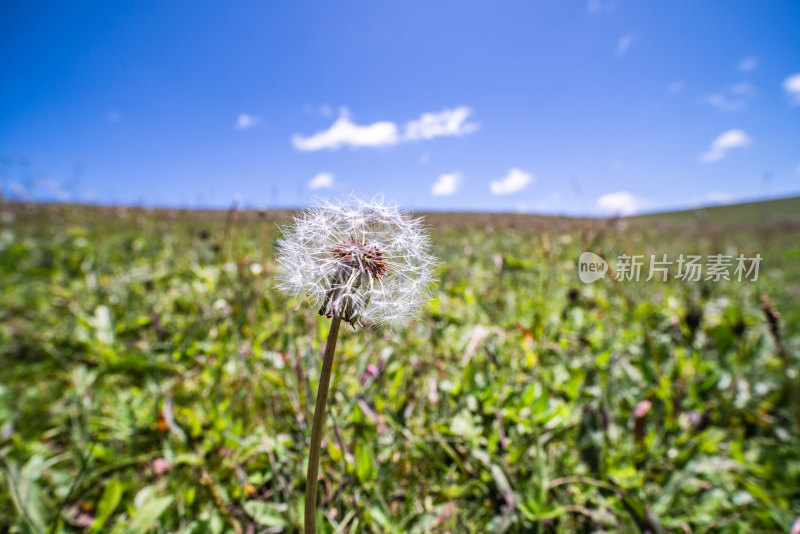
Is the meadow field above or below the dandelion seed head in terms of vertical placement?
below

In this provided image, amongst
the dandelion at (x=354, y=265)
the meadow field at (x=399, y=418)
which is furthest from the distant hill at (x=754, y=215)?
the dandelion at (x=354, y=265)

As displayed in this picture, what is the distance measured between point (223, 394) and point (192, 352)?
34cm

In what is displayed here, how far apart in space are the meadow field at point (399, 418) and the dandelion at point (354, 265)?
0.37ft

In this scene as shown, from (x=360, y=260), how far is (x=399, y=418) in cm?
118

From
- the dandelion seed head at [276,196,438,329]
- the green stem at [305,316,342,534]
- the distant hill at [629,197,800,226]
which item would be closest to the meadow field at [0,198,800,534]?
the dandelion seed head at [276,196,438,329]

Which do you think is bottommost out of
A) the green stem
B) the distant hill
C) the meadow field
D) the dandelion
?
the meadow field

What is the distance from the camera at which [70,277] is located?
13.6 feet

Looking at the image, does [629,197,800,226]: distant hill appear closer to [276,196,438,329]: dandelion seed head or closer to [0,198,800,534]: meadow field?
[0,198,800,534]: meadow field

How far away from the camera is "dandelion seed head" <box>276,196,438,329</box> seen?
0.89m

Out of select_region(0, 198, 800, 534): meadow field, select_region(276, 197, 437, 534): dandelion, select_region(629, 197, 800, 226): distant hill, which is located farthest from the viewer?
select_region(629, 197, 800, 226): distant hill

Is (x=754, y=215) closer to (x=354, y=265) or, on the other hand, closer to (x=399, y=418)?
(x=399, y=418)

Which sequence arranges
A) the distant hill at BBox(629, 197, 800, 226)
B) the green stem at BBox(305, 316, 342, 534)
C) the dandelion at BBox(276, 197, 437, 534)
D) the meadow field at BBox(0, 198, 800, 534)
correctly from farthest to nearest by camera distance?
the distant hill at BBox(629, 197, 800, 226), the meadow field at BBox(0, 198, 800, 534), the dandelion at BBox(276, 197, 437, 534), the green stem at BBox(305, 316, 342, 534)

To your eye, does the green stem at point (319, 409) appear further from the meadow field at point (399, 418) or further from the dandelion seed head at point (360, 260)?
the meadow field at point (399, 418)

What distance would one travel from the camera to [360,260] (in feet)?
2.93
